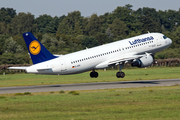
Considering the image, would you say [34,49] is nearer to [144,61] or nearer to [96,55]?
[96,55]

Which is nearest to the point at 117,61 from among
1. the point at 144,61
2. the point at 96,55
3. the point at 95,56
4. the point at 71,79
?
the point at 96,55

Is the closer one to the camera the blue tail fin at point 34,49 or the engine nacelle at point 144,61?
the blue tail fin at point 34,49

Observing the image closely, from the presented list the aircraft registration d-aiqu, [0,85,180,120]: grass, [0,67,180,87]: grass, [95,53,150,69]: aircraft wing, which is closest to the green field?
[0,85,180,120]: grass

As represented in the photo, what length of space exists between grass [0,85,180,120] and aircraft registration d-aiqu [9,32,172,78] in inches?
560

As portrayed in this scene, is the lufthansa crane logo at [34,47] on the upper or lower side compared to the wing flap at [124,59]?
upper

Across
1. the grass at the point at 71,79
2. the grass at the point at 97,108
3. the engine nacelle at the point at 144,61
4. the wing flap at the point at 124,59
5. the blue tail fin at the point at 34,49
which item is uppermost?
the blue tail fin at the point at 34,49

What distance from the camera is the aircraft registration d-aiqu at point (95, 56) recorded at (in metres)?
47.3

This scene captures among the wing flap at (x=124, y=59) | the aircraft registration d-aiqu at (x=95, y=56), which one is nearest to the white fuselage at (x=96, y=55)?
the aircraft registration d-aiqu at (x=95, y=56)

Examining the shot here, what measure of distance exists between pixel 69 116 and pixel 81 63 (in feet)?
89.3

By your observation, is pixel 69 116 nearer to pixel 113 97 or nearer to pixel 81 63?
pixel 113 97

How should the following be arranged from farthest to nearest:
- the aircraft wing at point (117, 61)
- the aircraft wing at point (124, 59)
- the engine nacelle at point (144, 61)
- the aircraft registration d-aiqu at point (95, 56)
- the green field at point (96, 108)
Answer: the aircraft wing at point (117, 61) → the aircraft wing at point (124, 59) → the engine nacelle at point (144, 61) → the aircraft registration d-aiqu at point (95, 56) → the green field at point (96, 108)

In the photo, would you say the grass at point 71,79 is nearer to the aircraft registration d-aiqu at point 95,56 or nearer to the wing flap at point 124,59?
the aircraft registration d-aiqu at point 95,56

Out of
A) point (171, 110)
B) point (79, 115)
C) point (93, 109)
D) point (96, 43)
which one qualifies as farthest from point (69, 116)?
point (96, 43)

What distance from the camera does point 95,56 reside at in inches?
2048
